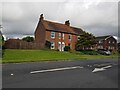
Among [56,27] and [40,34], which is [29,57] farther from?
[56,27]

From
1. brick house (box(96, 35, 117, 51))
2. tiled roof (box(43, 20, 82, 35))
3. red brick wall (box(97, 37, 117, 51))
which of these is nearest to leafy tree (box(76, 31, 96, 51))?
tiled roof (box(43, 20, 82, 35))

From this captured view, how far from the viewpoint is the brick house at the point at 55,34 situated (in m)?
52.2

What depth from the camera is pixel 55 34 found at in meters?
53.8

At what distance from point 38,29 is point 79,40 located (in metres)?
12.7

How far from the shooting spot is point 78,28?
2699 inches

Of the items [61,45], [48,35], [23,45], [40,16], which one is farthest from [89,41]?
[23,45]

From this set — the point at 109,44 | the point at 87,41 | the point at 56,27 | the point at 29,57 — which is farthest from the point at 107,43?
the point at 29,57

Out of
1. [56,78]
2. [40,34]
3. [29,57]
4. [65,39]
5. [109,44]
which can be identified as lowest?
[56,78]

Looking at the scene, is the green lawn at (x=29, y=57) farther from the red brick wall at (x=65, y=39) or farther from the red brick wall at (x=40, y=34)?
the red brick wall at (x=40, y=34)

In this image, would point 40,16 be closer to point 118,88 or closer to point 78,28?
point 78,28

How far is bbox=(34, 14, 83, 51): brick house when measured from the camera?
5225 centimetres

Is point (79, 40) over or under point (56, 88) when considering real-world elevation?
over

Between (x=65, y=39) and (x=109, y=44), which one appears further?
(x=109, y=44)


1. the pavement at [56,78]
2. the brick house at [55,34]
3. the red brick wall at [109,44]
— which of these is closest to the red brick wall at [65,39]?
the brick house at [55,34]
